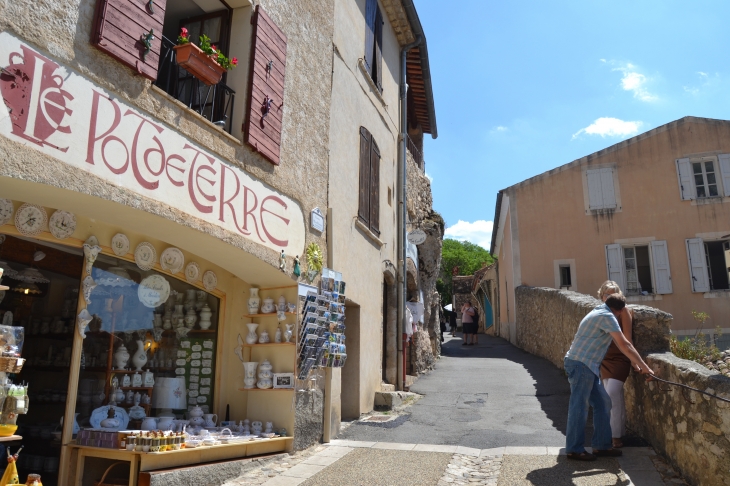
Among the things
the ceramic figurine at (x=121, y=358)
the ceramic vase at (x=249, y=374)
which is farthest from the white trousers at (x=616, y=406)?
the ceramic figurine at (x=121, y=358)

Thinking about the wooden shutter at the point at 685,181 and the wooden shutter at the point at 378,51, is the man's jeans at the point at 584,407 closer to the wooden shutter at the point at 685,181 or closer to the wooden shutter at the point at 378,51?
the wooden shutter at the point at 378,51

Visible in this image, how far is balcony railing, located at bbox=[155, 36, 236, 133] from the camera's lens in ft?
21.5

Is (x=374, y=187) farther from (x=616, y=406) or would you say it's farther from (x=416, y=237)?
(x=616, y=406)

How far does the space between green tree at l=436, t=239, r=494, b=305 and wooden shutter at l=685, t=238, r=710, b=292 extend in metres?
28.2

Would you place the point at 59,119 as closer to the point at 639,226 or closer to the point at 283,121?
the point at 283,121

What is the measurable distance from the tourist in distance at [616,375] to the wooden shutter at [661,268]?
40.9 feet

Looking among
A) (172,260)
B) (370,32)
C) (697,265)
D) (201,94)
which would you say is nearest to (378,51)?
(370,32)

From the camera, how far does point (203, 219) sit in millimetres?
5633

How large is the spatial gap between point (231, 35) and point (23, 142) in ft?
11.2

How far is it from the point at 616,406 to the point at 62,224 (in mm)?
5566

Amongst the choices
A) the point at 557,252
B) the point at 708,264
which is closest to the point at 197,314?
the point at 557,252

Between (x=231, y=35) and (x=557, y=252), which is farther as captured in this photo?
(x=557, y=252)

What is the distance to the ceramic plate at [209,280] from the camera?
668 centimetres

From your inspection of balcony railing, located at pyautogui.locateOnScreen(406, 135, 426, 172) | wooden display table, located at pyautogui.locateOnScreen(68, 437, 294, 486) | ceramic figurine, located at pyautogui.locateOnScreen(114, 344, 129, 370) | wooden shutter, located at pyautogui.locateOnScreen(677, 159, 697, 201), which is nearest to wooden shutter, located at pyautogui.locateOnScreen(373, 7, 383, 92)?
balcony railing, located at pyautogui.locateOnScreen(406, 135, 426, 172)
